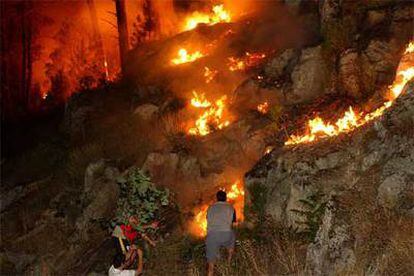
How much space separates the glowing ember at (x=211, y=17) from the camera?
22.6 m

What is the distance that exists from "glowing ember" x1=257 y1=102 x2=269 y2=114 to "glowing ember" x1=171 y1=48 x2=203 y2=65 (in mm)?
4700

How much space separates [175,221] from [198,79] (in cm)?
582

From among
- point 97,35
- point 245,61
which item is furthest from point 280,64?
point 97,35

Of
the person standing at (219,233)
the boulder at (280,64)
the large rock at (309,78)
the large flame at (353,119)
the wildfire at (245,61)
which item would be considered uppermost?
the wildfire at (245,61)

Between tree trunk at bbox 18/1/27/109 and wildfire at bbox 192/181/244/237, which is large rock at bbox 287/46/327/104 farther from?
tree trunk at bbox 18/1/27/109

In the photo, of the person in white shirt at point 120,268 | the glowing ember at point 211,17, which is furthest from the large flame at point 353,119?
the glowing ember at point 211,17

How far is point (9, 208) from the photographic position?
18125mm

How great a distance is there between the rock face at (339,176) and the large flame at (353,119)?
48 cm

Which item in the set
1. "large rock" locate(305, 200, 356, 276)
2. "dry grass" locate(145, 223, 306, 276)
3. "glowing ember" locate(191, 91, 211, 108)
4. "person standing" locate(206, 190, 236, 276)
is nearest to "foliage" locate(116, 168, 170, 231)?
"dry grass" locate(145, 223, 306, 276)

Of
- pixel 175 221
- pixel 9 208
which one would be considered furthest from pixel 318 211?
pixel 9 208

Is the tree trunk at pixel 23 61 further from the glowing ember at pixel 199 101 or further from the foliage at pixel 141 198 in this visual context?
the foliage at pixel 141 198

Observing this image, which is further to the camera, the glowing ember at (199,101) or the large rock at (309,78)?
the glowing ember at (199,101)

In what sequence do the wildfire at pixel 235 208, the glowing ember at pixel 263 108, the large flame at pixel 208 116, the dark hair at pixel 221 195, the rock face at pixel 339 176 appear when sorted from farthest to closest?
the large flame at pixel 208 116 < the glowing ember at pixel 263 108 < the wildfire at pixel 235 208 < the dark hair at pixel 221 195 < the rock face at pixel 339 176

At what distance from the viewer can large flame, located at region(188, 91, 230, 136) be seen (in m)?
15.7
